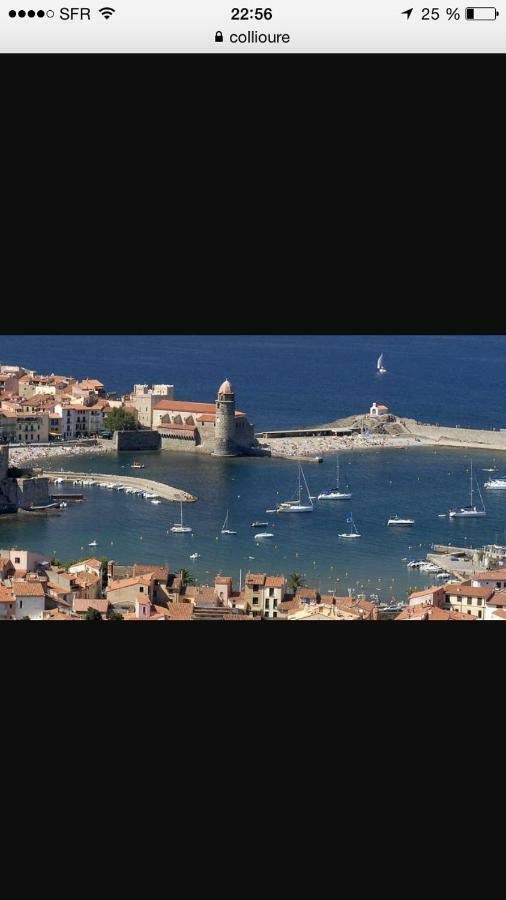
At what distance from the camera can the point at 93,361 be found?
62.4 ft

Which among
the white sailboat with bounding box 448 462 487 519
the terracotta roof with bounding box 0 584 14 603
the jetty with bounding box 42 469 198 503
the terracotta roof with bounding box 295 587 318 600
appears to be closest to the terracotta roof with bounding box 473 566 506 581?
the terracotta roof with bounding box 295 587 318 600

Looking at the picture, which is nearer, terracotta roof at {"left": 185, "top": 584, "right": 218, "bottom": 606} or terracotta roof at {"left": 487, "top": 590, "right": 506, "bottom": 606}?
terracotta roof at {"left": 487, "top": 590, "right": 506, "bottom": 606}

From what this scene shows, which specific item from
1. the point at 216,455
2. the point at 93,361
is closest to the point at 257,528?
the point at 216,455

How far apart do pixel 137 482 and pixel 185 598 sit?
6271 millimetres

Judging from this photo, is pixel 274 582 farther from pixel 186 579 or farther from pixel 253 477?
pixel 253 477

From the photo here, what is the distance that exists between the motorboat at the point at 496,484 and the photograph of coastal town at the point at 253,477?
7 cm

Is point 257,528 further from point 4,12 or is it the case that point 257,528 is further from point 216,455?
point 4,12

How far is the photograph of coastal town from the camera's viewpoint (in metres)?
7.80

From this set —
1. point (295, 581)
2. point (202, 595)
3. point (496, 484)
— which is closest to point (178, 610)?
point (202, 595)

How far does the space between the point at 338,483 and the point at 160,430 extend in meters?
3.20

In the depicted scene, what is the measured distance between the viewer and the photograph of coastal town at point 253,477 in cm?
780

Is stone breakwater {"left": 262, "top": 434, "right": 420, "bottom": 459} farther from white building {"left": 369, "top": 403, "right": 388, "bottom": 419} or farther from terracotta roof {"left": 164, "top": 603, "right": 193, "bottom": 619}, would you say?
terracotta roof {"left": 164, "top": 603, "right": 193, "bottom": 619}

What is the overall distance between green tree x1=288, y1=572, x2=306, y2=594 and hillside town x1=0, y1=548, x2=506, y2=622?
17 millimetres

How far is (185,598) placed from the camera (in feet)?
24.3
